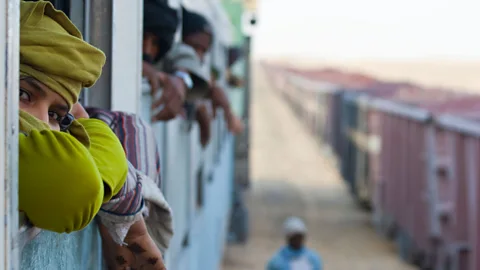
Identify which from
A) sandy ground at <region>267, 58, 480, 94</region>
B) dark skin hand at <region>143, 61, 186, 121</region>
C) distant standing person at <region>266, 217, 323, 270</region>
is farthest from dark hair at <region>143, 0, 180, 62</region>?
sandy ground at <region>267, 58, 480, 94</region>

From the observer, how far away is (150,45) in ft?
10.5

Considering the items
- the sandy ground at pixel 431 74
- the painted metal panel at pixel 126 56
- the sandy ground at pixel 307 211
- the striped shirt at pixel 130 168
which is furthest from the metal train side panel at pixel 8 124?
the sandy ground at pixel 431 74

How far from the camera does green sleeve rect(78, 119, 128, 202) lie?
62.6 inches

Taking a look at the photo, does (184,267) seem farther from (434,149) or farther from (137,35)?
(434,149)

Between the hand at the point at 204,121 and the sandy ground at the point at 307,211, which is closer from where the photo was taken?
the hand at the point at 204,121

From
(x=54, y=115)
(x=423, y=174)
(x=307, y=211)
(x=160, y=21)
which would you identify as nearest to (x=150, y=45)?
(x=160, y=21)

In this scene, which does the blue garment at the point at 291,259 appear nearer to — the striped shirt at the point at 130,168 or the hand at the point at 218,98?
the hand at the point at 218,98

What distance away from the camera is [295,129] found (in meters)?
32.8

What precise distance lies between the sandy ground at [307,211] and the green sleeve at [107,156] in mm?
8674

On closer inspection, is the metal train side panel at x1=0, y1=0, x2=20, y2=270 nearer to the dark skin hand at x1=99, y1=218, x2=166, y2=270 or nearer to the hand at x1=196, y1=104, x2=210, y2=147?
the dark skin hand at x1=99, y1=218, x2=166, y2=270

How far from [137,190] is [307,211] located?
43.6ft

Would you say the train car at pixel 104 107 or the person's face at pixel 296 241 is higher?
the train car at pixel 104 107

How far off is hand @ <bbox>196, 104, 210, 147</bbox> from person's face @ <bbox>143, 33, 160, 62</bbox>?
1728 mm

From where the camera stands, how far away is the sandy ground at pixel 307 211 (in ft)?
36.0
